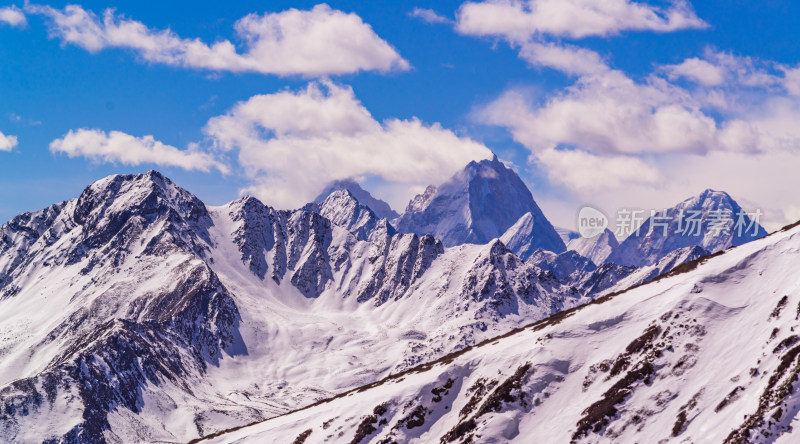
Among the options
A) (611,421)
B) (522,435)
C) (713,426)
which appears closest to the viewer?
(713,426)

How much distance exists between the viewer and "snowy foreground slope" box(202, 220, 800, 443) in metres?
60.8

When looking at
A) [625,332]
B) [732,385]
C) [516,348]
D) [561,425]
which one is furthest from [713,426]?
[516,348]

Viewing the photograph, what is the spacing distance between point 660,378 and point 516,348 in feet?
60.7

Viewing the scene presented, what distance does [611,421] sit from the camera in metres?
66.7

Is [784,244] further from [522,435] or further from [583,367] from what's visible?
[522,435]

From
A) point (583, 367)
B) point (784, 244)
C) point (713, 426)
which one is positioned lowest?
point (713, 426)

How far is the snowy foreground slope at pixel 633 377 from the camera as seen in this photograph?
60844 mm

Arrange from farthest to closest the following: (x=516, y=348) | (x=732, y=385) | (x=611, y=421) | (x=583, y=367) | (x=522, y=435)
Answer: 1. (x=516, y=348)
2. (x=583, y=367)
3. (x=522, y=435)
4. (x=611, y=421)
5. (x=732, y=385)

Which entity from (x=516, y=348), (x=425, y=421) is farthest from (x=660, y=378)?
(x=425, y=421)

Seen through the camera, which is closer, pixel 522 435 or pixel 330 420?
pixel 522 435

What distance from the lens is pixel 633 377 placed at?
7075 centimetres

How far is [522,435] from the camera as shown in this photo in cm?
7188

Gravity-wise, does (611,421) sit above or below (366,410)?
below

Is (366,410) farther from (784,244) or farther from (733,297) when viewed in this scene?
(784,244)
